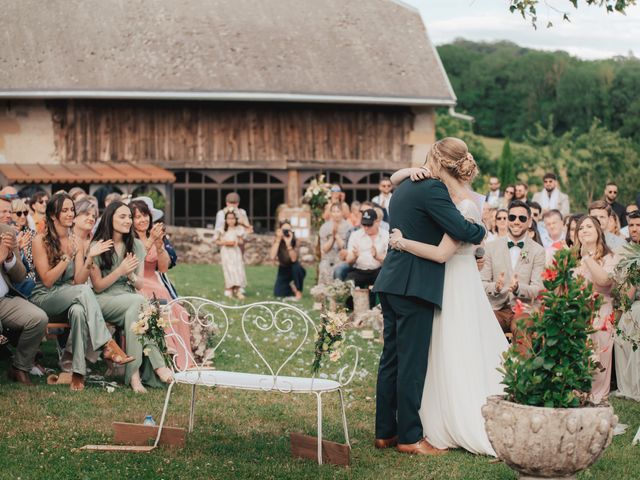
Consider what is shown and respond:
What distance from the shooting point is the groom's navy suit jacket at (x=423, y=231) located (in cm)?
674

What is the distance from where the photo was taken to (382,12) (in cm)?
3062

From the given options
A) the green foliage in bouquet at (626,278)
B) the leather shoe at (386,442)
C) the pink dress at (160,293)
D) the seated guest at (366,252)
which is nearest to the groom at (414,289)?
the leather shoe at (386,442)

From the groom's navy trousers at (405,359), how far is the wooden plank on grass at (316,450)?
0.46 metres

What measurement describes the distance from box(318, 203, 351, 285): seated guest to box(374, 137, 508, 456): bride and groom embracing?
9234 millimetres

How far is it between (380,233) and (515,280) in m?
5.10

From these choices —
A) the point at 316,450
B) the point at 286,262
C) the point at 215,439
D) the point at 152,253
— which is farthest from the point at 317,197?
the point at 316,450

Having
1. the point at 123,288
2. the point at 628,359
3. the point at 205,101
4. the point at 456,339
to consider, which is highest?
the point at 205,101

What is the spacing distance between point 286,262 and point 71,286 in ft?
27.5

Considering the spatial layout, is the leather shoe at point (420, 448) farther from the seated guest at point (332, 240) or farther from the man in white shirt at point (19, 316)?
the seated guest at point (332, 240)

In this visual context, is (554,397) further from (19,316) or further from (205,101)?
(205,101)

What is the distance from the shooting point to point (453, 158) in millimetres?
6848

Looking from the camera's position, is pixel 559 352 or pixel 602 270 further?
pixel 602 270

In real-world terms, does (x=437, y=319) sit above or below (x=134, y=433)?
above

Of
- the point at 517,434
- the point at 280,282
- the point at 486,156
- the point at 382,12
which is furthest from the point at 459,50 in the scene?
the point at 517,434
